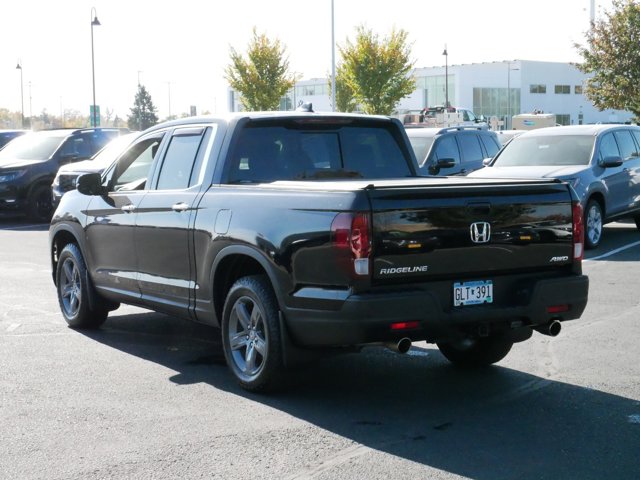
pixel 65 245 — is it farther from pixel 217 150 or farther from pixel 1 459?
pixel 1 459

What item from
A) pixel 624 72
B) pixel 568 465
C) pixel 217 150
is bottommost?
pixel 568 465

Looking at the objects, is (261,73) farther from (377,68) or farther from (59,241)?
(59,241)

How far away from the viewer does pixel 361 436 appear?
578cm

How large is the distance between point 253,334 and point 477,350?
1749mm

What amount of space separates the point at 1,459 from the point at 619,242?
13.0 m

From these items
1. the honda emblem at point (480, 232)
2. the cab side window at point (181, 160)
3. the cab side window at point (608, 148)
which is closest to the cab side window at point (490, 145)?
the cab side window at point (608, 148)

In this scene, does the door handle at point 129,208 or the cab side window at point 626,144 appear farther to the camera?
the cab side window at point 626,144

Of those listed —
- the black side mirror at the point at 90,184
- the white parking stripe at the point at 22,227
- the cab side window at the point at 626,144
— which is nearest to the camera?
the black side mirror at the point at 90,184

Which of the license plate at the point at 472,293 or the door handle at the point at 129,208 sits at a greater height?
the door handle at the point at 129,208

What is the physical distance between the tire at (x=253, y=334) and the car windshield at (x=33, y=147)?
1675 cm

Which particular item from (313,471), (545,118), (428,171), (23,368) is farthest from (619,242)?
(545,118)

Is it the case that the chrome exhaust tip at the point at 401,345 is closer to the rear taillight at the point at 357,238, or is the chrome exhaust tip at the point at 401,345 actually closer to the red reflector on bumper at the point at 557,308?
Answer: the rear taillight at the point at 357,238

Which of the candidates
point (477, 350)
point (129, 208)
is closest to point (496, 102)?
point (129, 208)

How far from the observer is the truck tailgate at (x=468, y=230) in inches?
237
